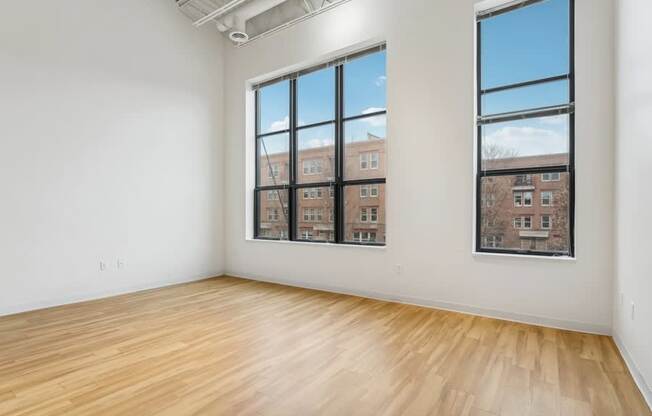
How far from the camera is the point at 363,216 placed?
15.9 ft

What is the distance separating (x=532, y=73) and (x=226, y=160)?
4703mm

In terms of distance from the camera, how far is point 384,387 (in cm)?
223

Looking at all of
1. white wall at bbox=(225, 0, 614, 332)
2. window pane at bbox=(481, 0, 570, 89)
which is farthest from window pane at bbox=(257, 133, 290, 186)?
window pane at bbox=(481, 0, 570, 89)

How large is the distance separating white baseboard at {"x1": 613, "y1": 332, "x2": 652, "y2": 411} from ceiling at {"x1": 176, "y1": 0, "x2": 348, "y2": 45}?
15.7ft

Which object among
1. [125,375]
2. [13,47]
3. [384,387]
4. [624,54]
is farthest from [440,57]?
[13,47]

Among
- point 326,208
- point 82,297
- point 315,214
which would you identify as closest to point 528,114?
point 326,208

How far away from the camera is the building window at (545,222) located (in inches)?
139

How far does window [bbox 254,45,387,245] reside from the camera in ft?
15.6

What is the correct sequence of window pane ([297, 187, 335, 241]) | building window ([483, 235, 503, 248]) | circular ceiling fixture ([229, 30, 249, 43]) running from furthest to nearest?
1. window pane ([297, 187, 335, 241])
2. circular ceiling fixture ([229, 30, 249, 43])
3. building window ([483, 235, 503, 248])

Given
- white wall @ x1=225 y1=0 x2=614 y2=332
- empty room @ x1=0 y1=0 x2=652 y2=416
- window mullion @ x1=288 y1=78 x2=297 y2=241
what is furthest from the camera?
window mullion @ x1=288 y1=78 x2=297 y2=241

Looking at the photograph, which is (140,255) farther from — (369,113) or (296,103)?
(369,113)

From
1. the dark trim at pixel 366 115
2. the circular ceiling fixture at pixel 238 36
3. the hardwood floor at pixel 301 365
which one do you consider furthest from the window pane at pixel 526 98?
the circular ceiling fixture at pixel 238 36

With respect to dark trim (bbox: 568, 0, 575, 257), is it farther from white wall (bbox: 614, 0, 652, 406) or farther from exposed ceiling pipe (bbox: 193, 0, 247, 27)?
exposed ceiling pipe (bbox: 193, 0, 247, 27)

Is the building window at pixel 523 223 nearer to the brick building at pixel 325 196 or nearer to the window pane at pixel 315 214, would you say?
the brick building at pixel 325 196
